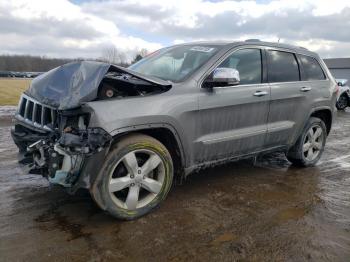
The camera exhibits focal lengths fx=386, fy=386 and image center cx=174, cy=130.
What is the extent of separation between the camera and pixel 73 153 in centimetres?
347

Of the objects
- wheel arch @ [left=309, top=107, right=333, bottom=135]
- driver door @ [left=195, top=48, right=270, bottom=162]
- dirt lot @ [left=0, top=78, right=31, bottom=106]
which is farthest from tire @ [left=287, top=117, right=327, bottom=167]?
dirt lot @ [left=0, top=78, right=31, bottom=106]

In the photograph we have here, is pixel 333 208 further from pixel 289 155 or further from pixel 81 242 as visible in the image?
pixel 81 242

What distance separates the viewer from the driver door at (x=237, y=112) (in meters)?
4.34

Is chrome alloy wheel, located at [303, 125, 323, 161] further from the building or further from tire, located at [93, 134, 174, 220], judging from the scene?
the building

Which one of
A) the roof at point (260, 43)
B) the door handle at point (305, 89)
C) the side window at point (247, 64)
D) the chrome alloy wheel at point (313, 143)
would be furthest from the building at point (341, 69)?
the side window at point (247, 64)

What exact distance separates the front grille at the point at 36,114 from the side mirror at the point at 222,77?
168cm

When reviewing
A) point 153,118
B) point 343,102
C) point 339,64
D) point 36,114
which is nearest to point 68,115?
point 36,114

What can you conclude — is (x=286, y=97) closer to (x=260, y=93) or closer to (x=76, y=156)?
(x=260, y=93)

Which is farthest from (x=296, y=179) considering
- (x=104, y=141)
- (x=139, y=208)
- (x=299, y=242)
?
(x=104, y=141)

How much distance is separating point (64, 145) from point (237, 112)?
2.12m

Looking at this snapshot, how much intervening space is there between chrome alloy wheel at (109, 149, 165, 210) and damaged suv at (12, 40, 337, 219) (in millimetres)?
10

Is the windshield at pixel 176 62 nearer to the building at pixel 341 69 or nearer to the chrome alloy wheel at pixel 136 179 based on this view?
the chrome alloy wheel at pixel 136 179

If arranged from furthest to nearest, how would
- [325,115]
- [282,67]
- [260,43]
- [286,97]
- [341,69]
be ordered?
[341,69] → [325,115] → [282,67] → [286,97] → [260,43]

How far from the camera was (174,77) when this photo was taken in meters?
4.41
